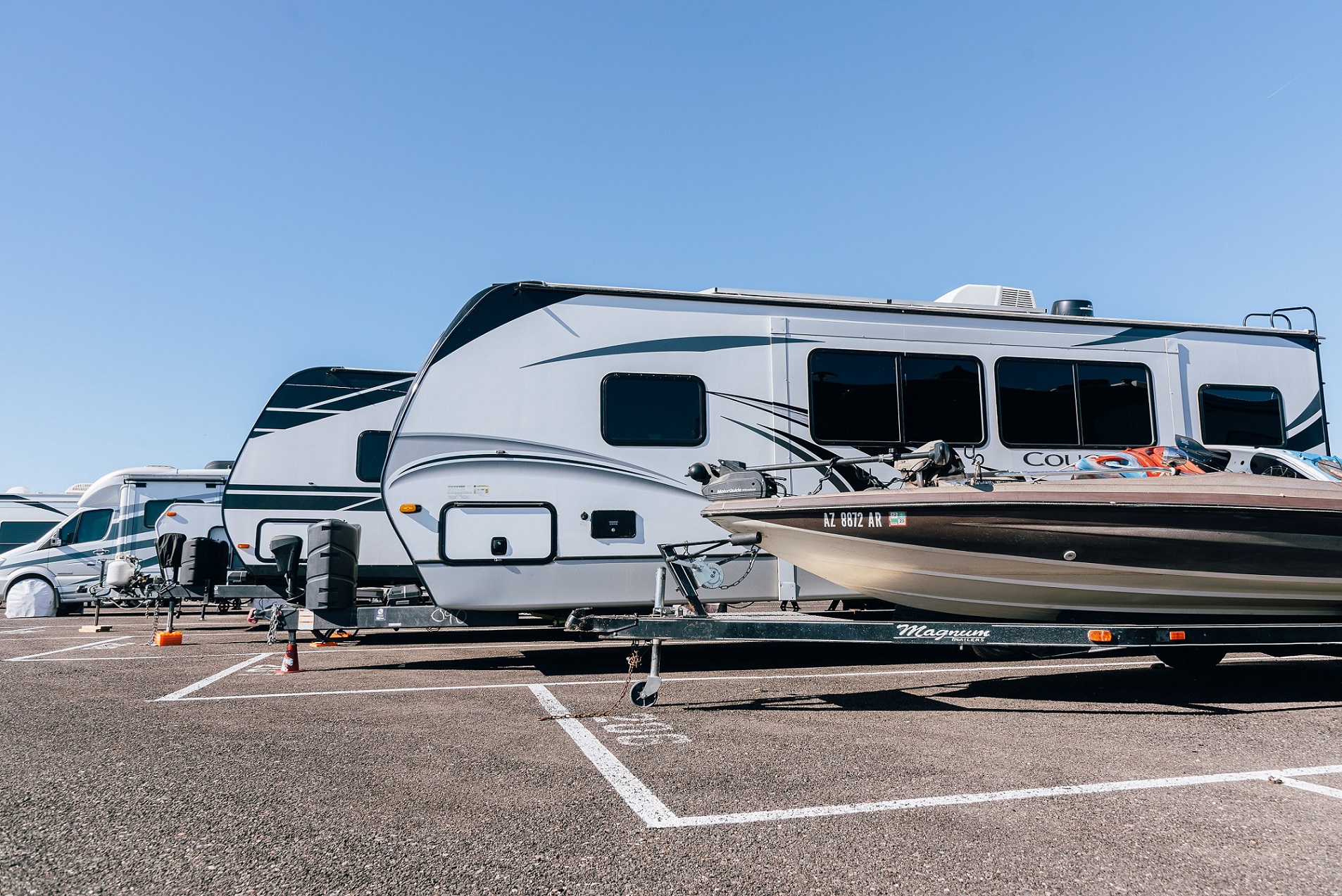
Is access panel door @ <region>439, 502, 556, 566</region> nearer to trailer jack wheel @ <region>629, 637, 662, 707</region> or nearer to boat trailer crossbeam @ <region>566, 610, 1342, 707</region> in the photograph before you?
boat trailer crossbeam @ <region>566, 610, 1342, 707</region>

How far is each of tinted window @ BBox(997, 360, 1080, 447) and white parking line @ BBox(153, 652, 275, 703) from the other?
7.22m

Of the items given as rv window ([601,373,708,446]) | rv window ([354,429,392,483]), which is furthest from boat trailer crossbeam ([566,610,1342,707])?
rv window ([354,429,392,483])

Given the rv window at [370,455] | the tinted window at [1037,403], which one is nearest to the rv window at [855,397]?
the tinted window at [1037,403]

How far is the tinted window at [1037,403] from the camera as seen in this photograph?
838cm

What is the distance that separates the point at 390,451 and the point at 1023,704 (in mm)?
5348

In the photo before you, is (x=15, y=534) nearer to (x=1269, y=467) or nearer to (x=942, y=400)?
(x=942, y=400)

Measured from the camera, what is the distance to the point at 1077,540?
19.7 ft

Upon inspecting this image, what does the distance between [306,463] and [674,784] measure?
8503mm

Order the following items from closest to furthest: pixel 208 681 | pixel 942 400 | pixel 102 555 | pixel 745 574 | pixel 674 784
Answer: pixel 674 784
pixel 745 574
pixel 208 681
pixel 942 400
pixel 102 555

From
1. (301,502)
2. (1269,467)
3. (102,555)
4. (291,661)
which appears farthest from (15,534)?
(1269,467)

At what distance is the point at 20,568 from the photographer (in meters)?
16.9

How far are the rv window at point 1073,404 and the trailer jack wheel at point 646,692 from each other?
14.2ft

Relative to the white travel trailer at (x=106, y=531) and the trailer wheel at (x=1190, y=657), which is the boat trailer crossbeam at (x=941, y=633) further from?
the white travel trailer at (x=106, y=531)

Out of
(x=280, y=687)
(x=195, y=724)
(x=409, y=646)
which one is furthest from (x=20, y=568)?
(x=195, y=724)
